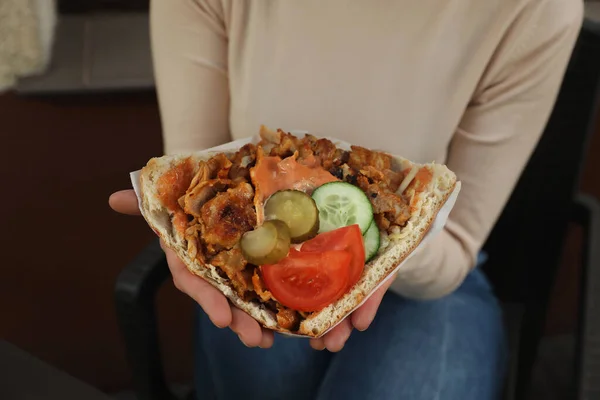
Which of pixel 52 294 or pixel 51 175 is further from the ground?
pixel 51 175

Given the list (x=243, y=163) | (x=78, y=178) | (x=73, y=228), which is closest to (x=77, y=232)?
(x=73, y=228)

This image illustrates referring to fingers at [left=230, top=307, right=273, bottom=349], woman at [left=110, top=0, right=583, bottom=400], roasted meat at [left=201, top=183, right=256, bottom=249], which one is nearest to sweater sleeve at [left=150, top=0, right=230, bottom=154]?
woman at [left=110, top=0, right=583, bottom=400]

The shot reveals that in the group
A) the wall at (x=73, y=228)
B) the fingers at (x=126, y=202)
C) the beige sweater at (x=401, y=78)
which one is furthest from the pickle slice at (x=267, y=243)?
the wall at (x=73, y=228)

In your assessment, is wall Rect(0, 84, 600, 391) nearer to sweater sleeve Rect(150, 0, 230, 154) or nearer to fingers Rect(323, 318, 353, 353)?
sweater sleeve Rect(150, 0, 230, 154)

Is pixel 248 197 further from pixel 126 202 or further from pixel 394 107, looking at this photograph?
pixel 394 107

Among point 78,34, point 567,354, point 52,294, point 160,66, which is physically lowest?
point 567,354

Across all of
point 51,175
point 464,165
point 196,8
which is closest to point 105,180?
point 51,175

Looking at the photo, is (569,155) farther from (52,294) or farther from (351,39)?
(52,294)
